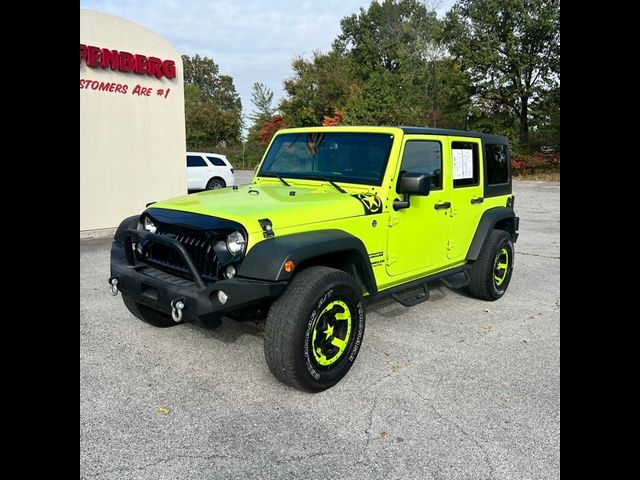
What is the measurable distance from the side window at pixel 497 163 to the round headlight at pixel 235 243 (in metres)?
3.41

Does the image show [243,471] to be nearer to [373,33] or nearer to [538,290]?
[538,290]

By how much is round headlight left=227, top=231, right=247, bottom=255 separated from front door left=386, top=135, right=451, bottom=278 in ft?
4.59

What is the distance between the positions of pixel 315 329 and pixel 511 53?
31474mm

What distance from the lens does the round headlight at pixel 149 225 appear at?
157 inches

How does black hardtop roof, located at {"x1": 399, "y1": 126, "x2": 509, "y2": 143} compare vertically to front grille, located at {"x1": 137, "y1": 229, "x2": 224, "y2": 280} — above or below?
above

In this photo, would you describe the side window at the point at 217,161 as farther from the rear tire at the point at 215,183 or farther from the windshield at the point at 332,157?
the windshield at the point at 332,157

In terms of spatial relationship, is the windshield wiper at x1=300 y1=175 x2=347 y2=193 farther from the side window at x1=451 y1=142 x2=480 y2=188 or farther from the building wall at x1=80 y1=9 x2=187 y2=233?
the building wall at x1=80 y1=9 x2=187 y2=233

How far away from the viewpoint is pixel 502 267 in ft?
19.3

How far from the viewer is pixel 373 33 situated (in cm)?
5122

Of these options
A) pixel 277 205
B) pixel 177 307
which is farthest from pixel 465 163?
pixel 177 307

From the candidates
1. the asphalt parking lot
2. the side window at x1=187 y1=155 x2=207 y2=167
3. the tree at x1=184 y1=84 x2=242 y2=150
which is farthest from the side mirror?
the tree at x1=184 y1=84 x2=242 y2=150

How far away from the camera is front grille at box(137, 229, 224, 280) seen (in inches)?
133

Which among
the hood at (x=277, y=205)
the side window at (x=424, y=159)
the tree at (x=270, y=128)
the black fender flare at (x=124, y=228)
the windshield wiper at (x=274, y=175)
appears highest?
the tree at (x=270, y=128)

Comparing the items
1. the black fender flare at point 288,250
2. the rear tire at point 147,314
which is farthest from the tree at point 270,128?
the black fender flare at point 288,250
